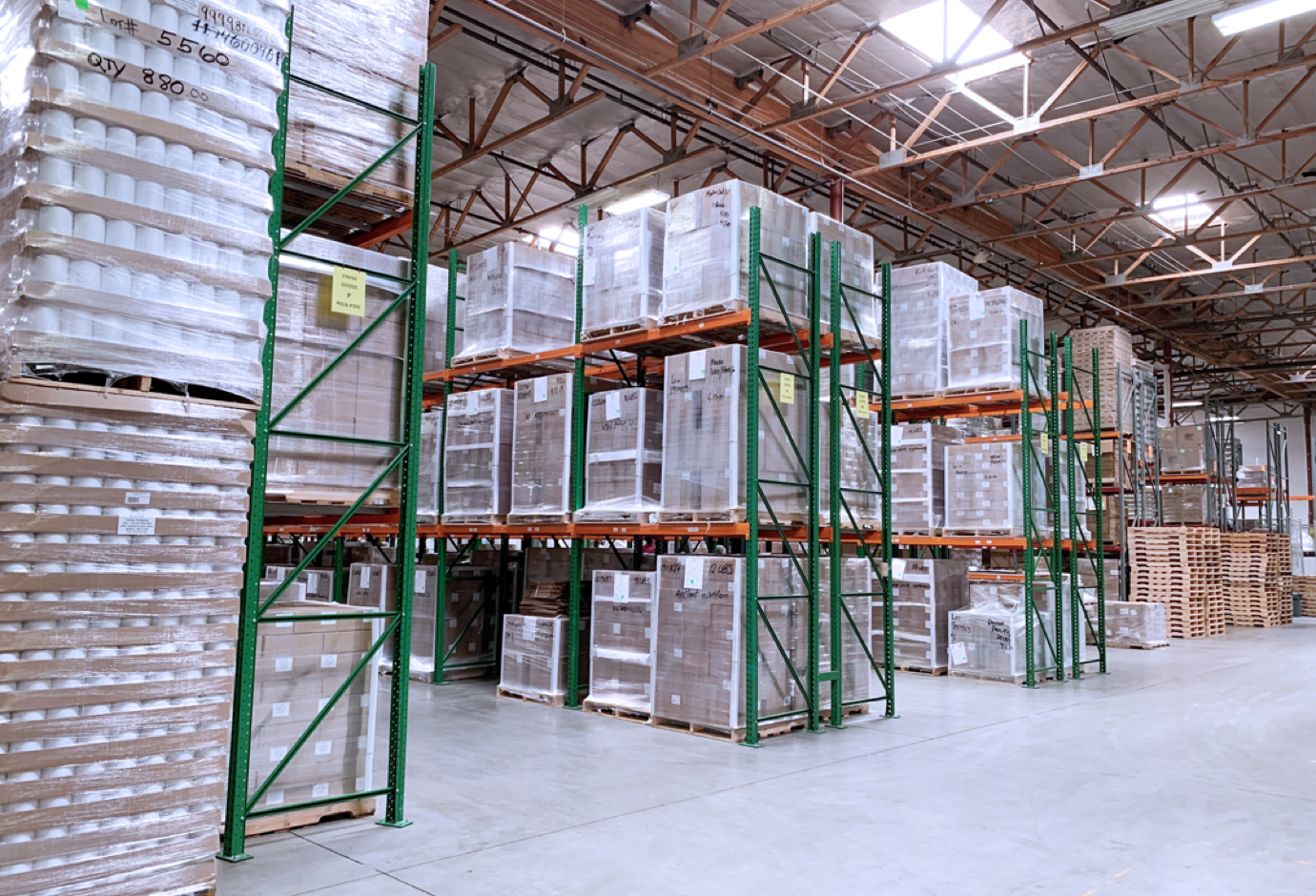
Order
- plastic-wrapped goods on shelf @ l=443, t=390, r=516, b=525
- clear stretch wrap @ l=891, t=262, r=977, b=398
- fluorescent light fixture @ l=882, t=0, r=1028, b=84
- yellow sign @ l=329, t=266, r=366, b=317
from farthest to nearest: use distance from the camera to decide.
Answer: fluorescent light fixture @ l=882, t=0, r=1028, b=84
clear stretch wrap @ l=891, t=262, r=977, b=398
plastic-wrapped goods on shelf @ l=443, t=390, r=516, b=525
yellow sign @ l=329, t=266, r=366, b=317

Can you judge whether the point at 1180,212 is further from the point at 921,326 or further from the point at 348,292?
the point at 348,292

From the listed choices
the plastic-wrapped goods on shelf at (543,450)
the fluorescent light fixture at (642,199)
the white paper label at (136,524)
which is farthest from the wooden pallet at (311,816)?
the fluorescent light fixture at (642,199)

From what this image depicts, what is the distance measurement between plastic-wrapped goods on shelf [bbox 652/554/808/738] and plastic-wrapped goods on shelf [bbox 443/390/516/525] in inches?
93.9

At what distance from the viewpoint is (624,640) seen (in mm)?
8125

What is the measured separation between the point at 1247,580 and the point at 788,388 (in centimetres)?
1783

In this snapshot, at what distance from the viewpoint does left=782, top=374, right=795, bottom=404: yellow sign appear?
7516mm

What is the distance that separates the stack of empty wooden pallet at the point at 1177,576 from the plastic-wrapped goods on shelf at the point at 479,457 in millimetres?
13311

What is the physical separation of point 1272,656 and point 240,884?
1485 centimetres

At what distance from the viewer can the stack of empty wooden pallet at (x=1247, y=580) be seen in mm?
20156

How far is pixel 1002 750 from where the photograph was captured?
712 cm

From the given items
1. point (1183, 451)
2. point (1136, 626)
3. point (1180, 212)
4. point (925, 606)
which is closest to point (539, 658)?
point (925, 606)

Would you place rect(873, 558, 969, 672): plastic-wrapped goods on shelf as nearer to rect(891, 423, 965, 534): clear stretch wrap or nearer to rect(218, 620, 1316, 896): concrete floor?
rect(891, 423, 965, 534): clear stretch wrap

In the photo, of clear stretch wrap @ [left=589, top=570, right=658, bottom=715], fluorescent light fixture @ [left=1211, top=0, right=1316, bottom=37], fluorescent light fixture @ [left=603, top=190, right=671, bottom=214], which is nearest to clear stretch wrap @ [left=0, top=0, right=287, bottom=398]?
clear stretch wrap @ [left=589, top=570, right=658, bottom=715]

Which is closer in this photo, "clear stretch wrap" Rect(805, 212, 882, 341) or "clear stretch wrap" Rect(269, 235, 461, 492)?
"clear stretch wrap" Rect(269, 235, 461, 492)
